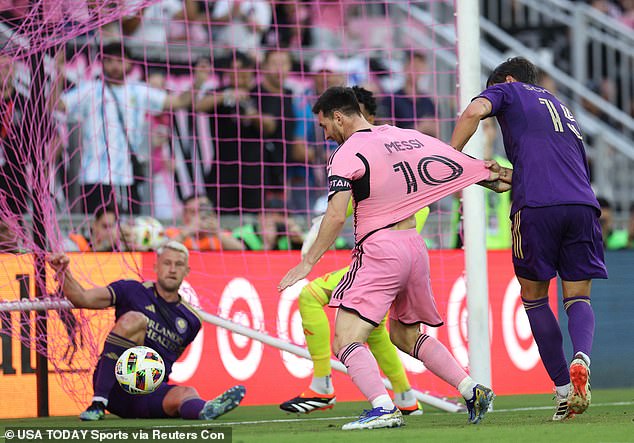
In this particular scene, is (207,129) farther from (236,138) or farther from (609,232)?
(609,232)

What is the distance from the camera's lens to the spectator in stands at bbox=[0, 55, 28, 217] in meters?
8.59

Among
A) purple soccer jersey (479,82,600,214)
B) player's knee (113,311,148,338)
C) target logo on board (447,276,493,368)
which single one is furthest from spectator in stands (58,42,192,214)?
purple soccer jersey (479,82,600,214)

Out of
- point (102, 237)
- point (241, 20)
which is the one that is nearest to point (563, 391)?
point (102, 237)

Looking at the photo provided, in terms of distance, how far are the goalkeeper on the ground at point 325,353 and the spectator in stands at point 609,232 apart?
435 cm

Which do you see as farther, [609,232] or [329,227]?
[609,232]

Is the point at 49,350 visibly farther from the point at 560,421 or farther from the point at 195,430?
the point at 560,421

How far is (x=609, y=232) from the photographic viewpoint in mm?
12594

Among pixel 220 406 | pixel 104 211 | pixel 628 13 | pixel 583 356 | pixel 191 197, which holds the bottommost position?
pixel 220 406

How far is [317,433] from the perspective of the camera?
6004 mm

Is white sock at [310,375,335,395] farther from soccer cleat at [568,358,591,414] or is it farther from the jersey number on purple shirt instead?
the jersey number on purple shirt

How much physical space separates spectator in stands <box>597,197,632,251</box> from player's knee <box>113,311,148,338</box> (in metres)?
5.43

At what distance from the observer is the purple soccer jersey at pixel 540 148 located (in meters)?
6.38

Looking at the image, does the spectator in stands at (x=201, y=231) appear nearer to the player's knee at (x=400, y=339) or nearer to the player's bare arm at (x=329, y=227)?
the player's knee at (x=400, y=339)

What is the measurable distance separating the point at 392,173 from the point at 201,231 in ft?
14.4
